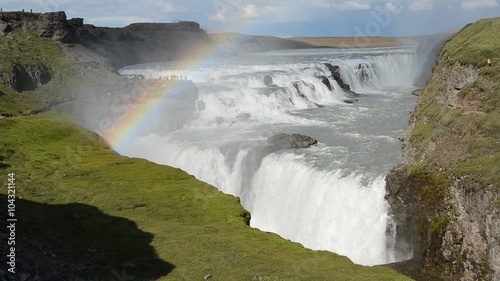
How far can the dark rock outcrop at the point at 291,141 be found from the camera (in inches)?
1494

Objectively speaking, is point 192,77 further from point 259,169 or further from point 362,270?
point 362,270

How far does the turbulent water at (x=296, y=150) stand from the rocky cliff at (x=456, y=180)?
1762 millimetres

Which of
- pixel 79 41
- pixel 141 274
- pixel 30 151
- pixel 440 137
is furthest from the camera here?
pixel 79 41

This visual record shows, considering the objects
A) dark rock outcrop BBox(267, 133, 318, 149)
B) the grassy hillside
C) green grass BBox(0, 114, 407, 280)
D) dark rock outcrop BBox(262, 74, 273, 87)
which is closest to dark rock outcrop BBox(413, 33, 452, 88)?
dark rock outcrop BBox(262, 74, 273, 87)

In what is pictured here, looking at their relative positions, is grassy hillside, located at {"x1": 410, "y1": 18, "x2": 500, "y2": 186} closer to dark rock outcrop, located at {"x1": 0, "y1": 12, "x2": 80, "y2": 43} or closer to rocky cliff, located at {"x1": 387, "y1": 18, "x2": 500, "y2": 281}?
rocky cliff, located at {"x1": 387, "y1": 18, "x2": 500, "y2": 281}

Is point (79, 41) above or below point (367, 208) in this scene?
above

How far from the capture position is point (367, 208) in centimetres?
2742

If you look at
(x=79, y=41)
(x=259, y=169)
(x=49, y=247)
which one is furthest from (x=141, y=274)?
(x=79, y=41)

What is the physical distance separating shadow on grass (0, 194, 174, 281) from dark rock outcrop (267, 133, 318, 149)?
1968 centimetres

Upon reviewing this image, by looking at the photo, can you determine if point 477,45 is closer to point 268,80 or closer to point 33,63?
point 268,80

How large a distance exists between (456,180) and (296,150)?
15102 mm

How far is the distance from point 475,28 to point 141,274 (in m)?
31.8

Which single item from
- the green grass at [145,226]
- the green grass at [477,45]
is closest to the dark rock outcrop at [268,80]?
the green grass at [477,45]

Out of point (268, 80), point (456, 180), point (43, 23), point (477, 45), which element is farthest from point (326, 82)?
point (43, 23)
